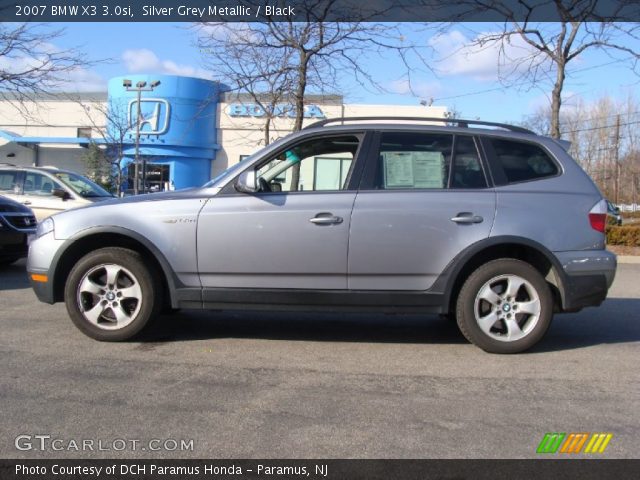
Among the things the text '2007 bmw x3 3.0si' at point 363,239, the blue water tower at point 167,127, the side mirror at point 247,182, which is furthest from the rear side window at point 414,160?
the blue water tower at point 167,127

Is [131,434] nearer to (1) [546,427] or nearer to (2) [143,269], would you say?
(2) [143,269]

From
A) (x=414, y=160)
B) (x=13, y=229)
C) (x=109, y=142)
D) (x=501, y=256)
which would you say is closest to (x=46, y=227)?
(x=414, y=160)

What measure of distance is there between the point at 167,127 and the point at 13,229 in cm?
2728

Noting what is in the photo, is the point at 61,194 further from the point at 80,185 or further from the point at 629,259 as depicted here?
the point at 629,259

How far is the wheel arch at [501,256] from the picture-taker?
16.0ft

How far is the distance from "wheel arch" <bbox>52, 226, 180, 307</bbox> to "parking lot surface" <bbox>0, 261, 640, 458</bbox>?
509 millimetres

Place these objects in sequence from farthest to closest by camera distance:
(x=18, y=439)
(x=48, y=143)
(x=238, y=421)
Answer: (x=48, y=143)
(x=238, y=421)
(x=18, y=439)

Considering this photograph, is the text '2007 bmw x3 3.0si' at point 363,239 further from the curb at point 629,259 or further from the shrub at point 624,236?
the shrub at point 624,236

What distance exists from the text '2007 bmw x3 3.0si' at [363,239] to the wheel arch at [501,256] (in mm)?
12

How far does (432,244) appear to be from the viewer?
4879mm

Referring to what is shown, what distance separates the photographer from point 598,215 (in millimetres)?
4988

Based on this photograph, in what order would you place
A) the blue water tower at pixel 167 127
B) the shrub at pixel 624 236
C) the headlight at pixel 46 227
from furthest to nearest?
the blue water tower at pixel 167 127
the shrub at pixel 624 236
the headlight at pixel 46 227

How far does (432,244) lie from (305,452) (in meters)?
2.26
